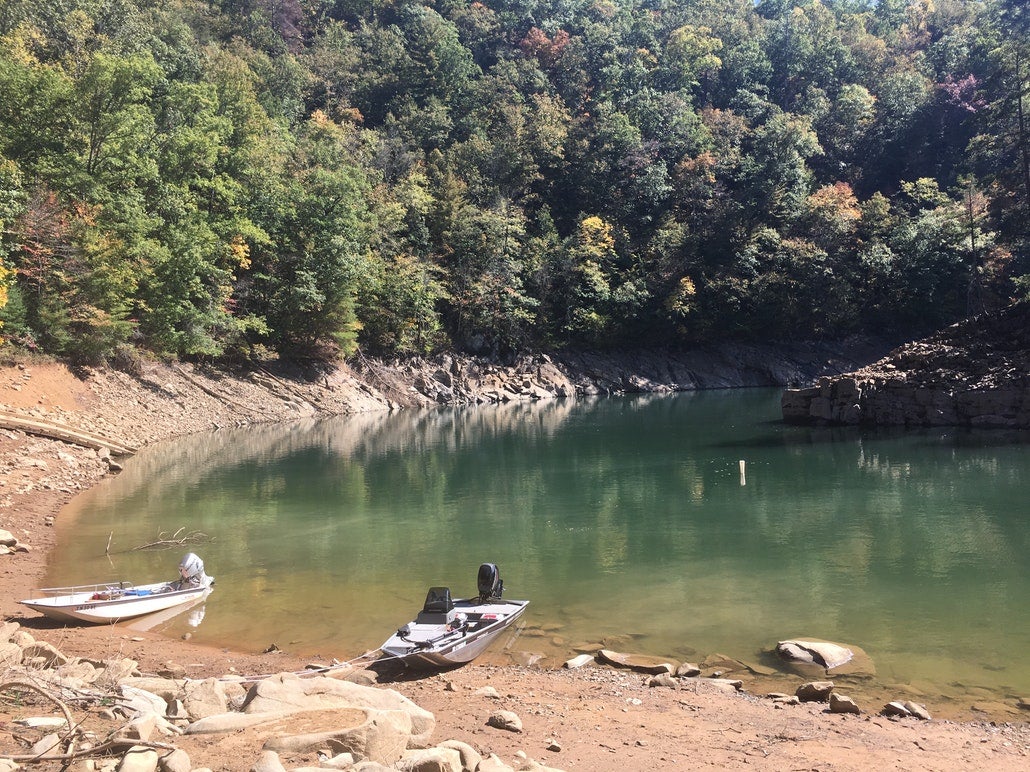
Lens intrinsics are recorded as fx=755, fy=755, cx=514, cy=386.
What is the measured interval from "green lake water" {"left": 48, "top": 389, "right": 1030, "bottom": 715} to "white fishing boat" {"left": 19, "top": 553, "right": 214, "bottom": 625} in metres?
0.41

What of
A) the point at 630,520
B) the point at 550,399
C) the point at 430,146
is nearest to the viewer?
the point at 630,520

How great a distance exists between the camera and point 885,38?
3674 inches

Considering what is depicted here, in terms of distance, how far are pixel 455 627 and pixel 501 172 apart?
6706 centimetres

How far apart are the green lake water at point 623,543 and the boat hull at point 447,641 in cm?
53

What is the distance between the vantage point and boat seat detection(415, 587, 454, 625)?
11305 millimetres

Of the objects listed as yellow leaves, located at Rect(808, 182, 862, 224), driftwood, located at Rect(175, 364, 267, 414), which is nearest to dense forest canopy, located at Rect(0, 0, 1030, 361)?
yellow leaves, located at Rect(808, 182, 862, 224)

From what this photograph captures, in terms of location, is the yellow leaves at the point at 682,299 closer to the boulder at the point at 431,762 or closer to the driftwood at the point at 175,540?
the driftwood at the point at 175,540

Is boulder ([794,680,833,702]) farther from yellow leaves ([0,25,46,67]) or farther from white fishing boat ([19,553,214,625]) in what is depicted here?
yellow leaves ([0,25,46,67])

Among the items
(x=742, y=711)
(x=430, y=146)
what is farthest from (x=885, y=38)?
(x=742, y=711)

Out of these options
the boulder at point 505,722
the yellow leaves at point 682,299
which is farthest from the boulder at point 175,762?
the yellow leaves at point 682,299

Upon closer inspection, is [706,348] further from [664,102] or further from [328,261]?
[328,261]

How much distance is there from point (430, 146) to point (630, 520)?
6387cm

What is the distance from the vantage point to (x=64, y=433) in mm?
27203

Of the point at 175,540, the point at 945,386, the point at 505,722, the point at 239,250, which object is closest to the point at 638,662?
the point at 505,722
